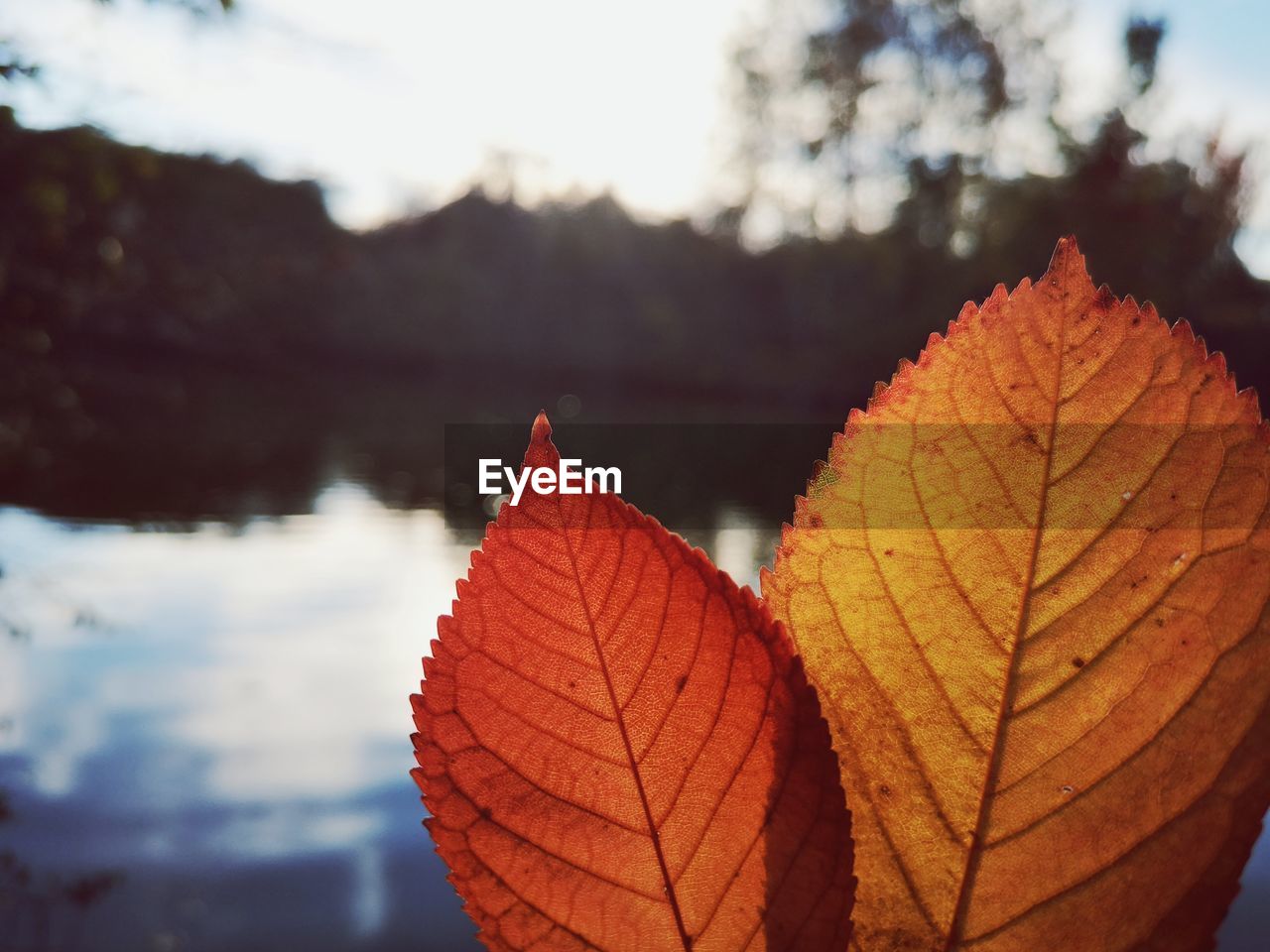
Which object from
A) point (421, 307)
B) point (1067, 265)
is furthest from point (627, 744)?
point (421, 307)

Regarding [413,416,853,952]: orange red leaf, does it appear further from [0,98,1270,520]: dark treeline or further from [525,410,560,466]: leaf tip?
[0,98,1270,520]: dark treeline

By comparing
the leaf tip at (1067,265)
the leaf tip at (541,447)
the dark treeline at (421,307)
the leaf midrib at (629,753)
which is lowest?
the leaf midrib at (629,753)

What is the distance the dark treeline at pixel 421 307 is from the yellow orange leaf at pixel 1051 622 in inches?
61.3

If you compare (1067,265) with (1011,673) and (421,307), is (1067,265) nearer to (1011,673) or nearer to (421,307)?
(1011,673)

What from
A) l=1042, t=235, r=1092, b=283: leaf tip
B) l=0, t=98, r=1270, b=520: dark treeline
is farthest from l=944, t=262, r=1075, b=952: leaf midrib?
l=0, t=98, r=1270, b=520: dark treeline

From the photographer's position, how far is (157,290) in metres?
3.35

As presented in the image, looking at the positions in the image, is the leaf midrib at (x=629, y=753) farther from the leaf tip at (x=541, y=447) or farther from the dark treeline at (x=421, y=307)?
the dark treeline at (x=421, y=307)

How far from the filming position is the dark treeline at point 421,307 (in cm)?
304

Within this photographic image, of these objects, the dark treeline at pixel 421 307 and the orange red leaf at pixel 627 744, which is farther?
the dark treeline at pixel 421 307

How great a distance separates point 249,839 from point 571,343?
1001 inches

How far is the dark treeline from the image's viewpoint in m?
3.04

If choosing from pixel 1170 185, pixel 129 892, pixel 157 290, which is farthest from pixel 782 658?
pixel 1170 185

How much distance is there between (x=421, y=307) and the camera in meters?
28.4

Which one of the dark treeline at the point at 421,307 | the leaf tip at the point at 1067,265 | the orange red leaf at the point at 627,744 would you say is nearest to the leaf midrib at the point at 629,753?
the orange red leaf at the point at 627,744
